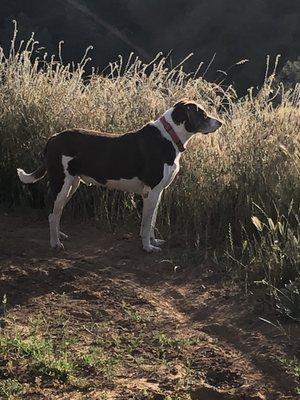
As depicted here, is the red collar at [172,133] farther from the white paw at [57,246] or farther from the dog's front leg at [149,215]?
the white paw at [57,246]

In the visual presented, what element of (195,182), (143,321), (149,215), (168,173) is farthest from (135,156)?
(143,321)

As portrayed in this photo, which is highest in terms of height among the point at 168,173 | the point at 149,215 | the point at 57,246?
the point at 168,173

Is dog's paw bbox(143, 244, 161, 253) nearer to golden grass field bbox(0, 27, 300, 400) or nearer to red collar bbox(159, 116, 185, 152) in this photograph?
golden grass field bbox(0, 27, 300, 400)

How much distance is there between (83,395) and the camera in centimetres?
337

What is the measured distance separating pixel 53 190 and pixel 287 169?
81.2 inches

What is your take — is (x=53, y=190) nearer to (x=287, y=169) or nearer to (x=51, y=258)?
(x=51, y=258)

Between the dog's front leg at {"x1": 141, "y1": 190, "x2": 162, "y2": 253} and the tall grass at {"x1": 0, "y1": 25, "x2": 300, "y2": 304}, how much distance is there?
367 millimetres

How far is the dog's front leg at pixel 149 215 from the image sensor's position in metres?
5.65

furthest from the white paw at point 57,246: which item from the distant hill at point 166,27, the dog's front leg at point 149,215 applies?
the distant hill at point 166,27

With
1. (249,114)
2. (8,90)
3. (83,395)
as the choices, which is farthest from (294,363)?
(8,90)

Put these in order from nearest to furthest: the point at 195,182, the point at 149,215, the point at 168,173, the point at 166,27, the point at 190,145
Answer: the point at 168,173 → the point at 149,215 → the point at 195,182 → the point at 190,145 → the point at 166,27

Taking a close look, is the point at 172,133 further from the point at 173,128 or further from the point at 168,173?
the point at 168,173

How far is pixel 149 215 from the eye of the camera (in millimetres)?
5715

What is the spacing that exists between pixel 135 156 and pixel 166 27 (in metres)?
33.8
